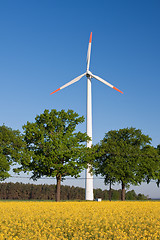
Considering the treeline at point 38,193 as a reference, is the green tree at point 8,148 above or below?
above

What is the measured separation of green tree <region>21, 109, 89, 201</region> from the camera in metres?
49.2

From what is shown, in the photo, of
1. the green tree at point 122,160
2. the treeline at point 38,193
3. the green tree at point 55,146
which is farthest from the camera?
the treeline at point 38,193

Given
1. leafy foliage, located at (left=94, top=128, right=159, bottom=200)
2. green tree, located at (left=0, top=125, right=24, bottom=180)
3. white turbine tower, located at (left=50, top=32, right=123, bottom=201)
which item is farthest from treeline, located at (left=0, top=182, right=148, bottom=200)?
green tree, located at (left=0, top=125, right=24, bottom=180)

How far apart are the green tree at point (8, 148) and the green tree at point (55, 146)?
1521mm

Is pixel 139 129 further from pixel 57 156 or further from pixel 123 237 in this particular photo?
pixel 123 237

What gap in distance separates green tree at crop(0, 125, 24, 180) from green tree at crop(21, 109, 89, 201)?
1521 mm

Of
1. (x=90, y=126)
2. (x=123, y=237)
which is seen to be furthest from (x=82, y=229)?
(x=90, y=126)

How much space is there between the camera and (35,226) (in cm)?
1655

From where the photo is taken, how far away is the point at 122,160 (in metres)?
59.4

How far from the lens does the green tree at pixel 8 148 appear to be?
49.7 m

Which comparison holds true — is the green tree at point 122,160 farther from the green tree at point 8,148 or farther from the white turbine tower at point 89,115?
the green tree at point 8,148

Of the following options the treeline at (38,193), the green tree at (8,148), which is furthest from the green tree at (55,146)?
the treeline at (38,193)

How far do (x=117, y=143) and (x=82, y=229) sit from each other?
4708 cm

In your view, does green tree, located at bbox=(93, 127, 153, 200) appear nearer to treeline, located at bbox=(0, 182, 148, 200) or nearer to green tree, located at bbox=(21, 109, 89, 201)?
green tree, located at bbox=(21, 109, 89, 201)
